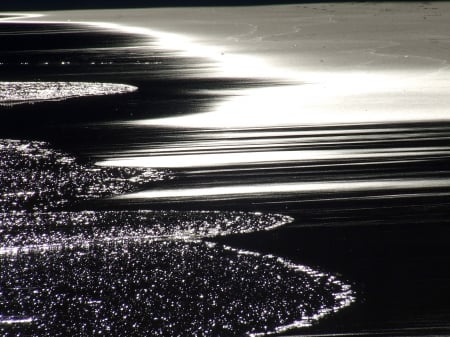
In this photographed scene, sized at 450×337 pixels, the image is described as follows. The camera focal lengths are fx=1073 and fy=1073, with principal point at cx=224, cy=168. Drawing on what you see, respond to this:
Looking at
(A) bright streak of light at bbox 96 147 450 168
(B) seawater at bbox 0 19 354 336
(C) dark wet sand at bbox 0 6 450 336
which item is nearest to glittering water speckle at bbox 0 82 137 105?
(C) dark wet sand at bbox 0 6 450 336

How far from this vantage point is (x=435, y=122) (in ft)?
44.2

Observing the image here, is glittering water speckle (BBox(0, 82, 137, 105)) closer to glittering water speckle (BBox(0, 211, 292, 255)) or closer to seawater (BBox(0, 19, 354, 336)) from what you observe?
seawater (BBox(0, 19, 354, 336))

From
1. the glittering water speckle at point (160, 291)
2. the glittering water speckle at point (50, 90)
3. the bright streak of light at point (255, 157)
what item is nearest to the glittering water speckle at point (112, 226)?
the glittering water speckle at point (160, 291)

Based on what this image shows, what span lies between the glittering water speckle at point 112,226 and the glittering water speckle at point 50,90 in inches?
344

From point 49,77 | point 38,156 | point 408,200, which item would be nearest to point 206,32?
point 49,77

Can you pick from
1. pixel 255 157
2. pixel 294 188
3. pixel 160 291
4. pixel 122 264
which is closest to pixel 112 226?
pixel 122 264

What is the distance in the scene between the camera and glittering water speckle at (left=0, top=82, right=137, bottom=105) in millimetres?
17781

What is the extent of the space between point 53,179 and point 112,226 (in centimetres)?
221

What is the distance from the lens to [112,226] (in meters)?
8.40

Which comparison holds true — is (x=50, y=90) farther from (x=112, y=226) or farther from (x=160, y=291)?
(x=160, y=291)

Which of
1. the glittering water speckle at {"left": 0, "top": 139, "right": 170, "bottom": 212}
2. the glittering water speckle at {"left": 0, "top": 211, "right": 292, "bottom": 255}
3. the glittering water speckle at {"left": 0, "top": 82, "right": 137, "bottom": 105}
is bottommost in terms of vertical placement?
the glittering water speckle at {"left": 0, "top": 82, "right": 137, "bottom": 105}

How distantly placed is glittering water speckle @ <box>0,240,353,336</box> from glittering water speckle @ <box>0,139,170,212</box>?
1818 millimetres

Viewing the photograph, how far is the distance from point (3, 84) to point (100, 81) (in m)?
1.83

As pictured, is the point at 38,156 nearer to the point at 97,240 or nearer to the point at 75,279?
the point at 97,240
